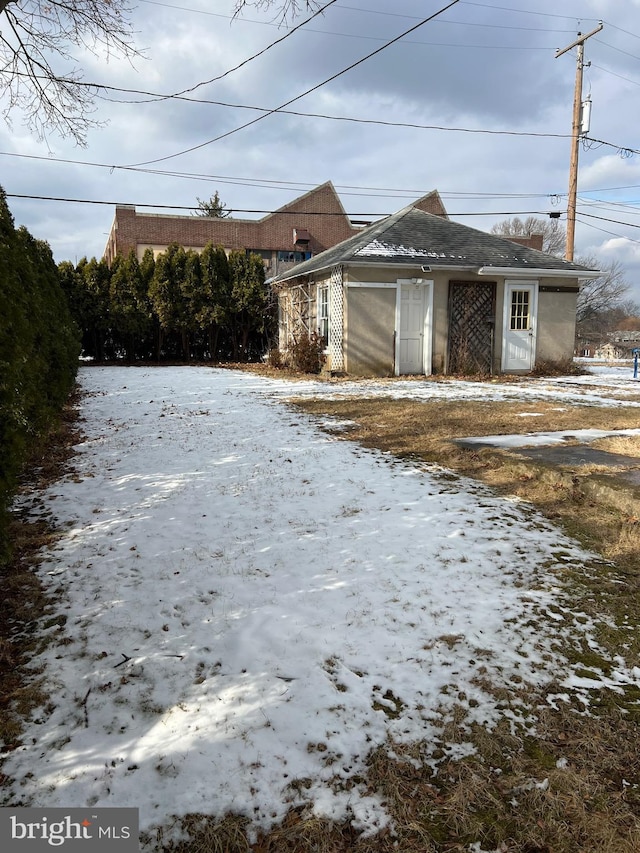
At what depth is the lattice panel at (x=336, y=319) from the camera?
13500mm

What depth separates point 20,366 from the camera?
3.52 meters

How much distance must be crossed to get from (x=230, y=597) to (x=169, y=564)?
0.55 meters

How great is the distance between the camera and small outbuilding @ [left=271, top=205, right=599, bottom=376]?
13.4 m

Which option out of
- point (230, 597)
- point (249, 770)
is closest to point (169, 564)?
point (230, 597)

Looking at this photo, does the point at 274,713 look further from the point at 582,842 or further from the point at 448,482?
the point at 448,482

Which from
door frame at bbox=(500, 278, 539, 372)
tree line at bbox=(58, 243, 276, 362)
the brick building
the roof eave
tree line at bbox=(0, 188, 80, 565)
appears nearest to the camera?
tree line at bbox=(0, 188, 80, 565)

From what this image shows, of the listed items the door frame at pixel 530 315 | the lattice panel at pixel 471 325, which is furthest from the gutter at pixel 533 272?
the lattice panel at pixel 471 325

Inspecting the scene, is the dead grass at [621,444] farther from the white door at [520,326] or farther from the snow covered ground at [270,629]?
the white door at [520,326]

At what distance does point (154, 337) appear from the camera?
19016mm

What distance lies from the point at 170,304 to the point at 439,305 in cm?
916

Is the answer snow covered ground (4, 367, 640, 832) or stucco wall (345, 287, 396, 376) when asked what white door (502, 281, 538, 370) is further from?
snow covered ground (4, 367, 640, 832)

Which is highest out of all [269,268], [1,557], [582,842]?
[269,268]

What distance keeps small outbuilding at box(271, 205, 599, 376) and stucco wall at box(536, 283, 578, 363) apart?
28 millimetres

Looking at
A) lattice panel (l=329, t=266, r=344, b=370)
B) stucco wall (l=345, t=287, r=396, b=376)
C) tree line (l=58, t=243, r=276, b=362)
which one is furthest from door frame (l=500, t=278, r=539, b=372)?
tree line (l=58, t=243, r=276, b=362)
